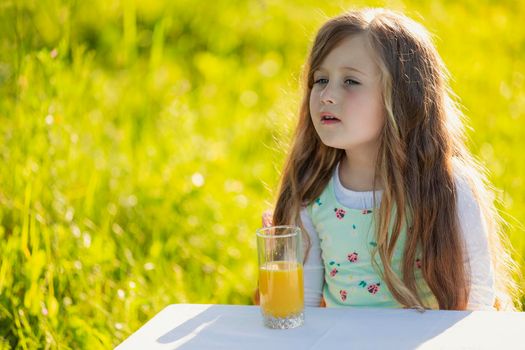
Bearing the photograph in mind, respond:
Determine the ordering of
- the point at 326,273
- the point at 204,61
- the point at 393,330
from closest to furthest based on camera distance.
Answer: the point at 393,330
the point at 326,273
the point at 204,61

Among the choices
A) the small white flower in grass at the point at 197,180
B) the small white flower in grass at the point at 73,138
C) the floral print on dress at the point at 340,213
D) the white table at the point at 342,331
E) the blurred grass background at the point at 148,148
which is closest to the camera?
the white table at the point at 342,331

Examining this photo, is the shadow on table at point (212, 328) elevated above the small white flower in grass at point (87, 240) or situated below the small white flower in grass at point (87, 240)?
below

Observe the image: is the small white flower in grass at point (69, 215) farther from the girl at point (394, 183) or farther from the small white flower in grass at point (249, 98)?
the small white flower in grass at point (249, 98)

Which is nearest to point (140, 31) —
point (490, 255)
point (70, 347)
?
point (70, 347)

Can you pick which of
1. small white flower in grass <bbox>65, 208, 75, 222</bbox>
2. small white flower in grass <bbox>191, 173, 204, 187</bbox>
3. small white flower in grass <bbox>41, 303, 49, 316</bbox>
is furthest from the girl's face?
small white flower in grass <bbox>191, 173, 204, 187</bbox>

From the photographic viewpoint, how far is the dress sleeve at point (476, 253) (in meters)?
1.93

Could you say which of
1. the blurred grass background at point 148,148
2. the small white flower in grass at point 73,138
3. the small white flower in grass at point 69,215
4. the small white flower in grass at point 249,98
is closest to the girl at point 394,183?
the blurred grass background at point 148,148

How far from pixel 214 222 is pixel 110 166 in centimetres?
41

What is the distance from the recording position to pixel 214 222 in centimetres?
307

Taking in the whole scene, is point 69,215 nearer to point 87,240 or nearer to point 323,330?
point 87,240

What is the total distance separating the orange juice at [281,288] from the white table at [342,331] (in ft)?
0.12

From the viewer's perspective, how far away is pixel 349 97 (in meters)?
1.95

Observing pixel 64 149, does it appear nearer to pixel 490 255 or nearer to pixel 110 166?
pixel 110 166

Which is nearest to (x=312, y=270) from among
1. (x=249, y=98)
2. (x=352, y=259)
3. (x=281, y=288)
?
(x=352, y=259)
